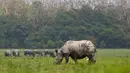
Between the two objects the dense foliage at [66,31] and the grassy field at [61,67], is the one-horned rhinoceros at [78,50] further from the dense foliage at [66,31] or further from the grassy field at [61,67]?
the dense foliage at [66,31]

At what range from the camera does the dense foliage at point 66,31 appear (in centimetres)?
4859

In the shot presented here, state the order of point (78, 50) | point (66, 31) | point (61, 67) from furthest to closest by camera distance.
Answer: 1. point (66, 31)
2. point (78, 50)
3. point (61, 67)

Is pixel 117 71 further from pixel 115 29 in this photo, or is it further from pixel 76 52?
pixel 115 29

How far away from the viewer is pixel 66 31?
4841 cm

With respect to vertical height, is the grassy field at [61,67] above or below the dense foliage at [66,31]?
above

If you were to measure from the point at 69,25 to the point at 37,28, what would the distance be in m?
6.42

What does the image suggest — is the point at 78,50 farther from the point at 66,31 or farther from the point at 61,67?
the point at 66,31

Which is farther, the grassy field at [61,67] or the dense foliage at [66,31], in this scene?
the dense foliage at [66,31]

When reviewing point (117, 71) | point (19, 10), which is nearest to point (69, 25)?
point (19, 10)

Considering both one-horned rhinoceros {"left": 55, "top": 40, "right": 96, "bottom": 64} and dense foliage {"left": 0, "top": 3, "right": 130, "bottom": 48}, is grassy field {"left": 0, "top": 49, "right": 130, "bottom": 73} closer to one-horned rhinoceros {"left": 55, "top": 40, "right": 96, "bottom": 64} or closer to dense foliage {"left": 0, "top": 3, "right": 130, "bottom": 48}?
one-horned rhinoceros {"left": 55, "top": 40, "right": 96, "bottom": 64}

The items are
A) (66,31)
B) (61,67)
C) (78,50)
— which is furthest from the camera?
(66,31)

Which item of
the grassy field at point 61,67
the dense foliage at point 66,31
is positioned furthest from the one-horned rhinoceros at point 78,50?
the dense foliage at point 66,31

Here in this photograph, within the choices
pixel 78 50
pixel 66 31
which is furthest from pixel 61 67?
pixel 66 31

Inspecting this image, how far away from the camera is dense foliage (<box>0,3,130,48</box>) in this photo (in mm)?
48594
